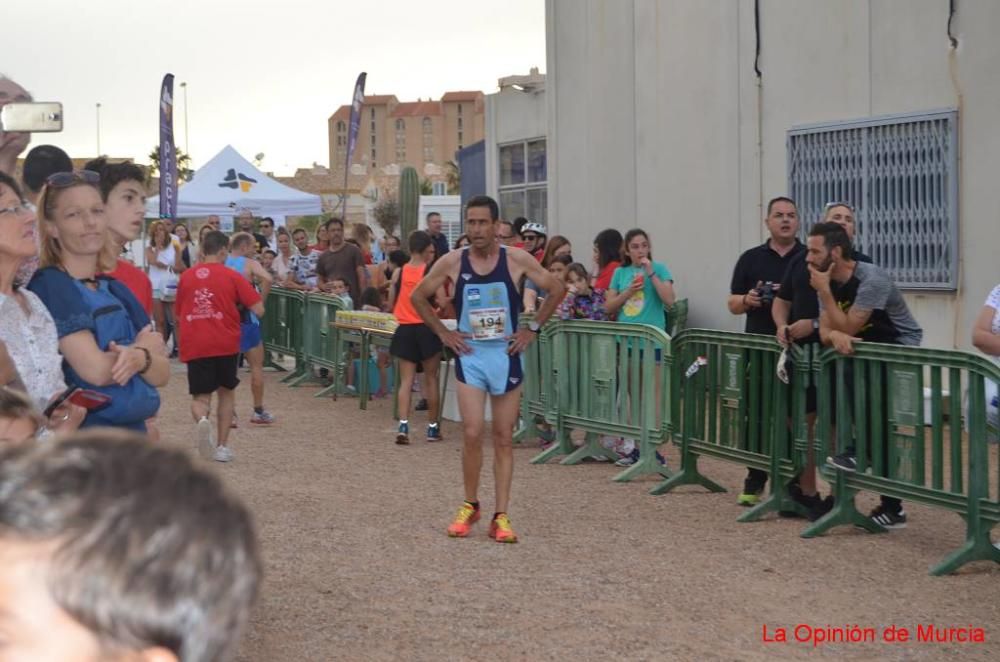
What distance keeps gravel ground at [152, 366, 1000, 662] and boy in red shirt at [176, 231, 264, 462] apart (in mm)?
1167

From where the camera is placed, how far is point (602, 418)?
38.4 feet

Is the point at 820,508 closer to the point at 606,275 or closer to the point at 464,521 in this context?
the point at 464,521

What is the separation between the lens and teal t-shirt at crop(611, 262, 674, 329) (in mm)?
11938

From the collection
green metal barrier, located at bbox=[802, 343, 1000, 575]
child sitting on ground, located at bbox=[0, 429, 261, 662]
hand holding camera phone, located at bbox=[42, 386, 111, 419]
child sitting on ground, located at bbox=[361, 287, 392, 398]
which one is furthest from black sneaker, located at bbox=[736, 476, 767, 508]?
child sitting on ground, located at bbox=[0, 429, 261, 662]

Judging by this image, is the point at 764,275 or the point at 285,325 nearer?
the point at 764,275

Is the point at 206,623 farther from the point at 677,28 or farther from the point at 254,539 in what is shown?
the point at 677,28

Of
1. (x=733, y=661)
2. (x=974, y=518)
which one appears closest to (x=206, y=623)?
(x=733, y=661)

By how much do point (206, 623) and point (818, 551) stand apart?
7.20 m

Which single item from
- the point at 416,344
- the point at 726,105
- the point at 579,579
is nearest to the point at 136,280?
the point at 579,579

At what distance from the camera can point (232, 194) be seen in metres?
30.8

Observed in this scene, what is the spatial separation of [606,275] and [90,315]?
8.41m

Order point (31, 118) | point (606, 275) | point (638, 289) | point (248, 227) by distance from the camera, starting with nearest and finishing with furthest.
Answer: point (31, 118)
point (638, 289)
point (606, 275)
point (248, 227)

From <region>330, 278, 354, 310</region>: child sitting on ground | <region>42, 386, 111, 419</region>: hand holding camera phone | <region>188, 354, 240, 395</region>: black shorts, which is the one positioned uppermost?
<region>330, 278, 354, 310</region>: child sitting on ground

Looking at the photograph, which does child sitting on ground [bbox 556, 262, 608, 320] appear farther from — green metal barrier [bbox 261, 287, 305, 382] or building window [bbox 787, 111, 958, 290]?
green metal barrier [bbox 261, 287, 305, 382]
